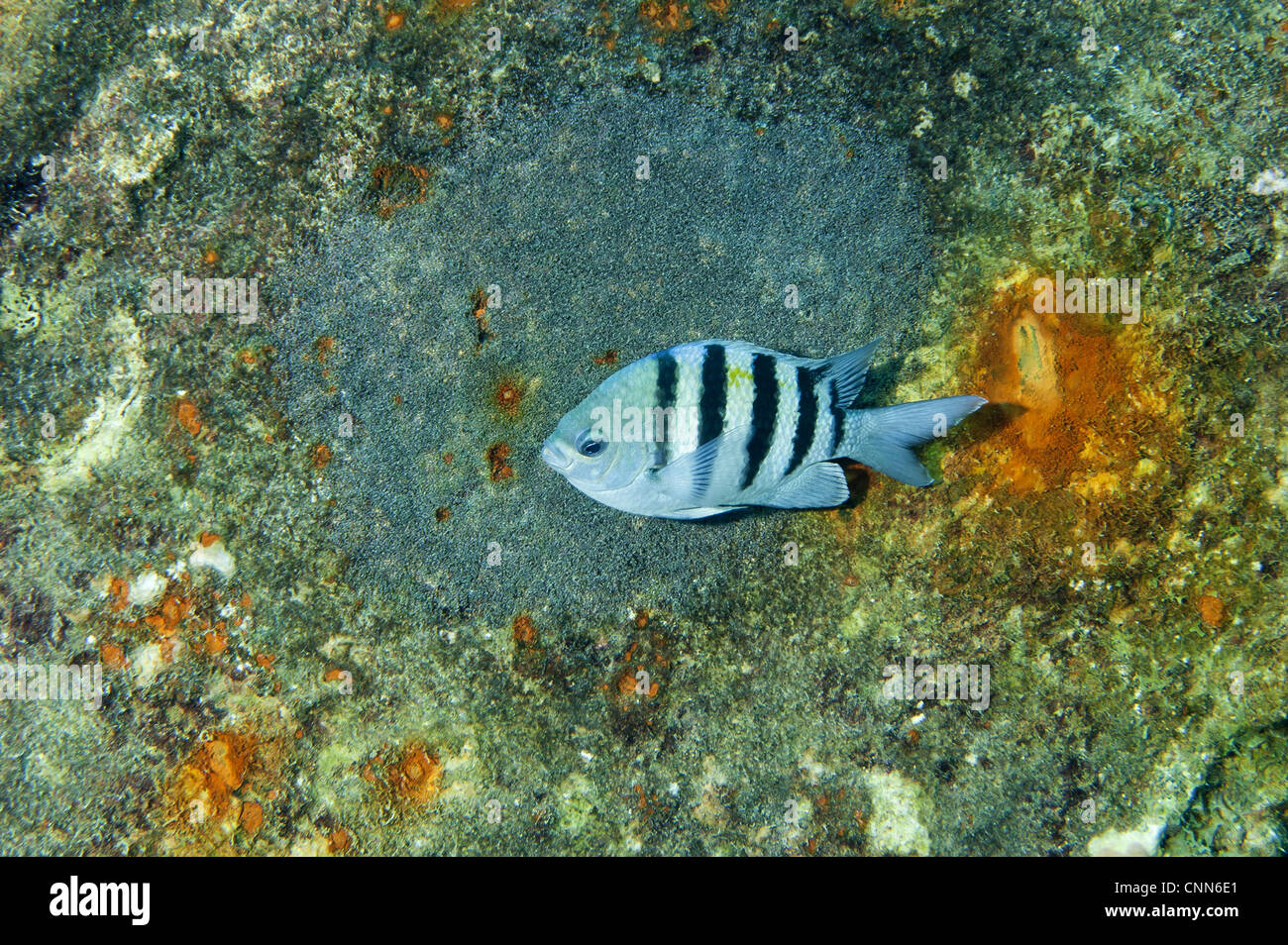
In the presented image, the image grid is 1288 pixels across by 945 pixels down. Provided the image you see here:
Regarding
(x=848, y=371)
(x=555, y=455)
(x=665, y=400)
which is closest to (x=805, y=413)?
(x=848, y=371)

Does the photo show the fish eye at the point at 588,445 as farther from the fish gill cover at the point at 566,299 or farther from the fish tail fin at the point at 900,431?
the fish tail fin at the point at 900,431

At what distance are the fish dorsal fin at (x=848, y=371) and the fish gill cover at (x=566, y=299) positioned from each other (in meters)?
0.40

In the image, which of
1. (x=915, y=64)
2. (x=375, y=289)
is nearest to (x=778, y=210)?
(x=915, y=64)

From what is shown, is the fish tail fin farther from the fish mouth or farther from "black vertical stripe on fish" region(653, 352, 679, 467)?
the fish mouth

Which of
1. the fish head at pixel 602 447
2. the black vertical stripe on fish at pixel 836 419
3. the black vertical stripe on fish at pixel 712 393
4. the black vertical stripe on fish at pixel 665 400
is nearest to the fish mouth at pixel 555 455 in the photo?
the fish head at pixel 602 447

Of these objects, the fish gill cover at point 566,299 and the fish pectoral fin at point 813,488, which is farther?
the fish gill cover at point 566,299

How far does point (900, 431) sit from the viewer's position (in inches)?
108

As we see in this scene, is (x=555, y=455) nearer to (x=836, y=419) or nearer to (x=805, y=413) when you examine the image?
(x=805, y=413)

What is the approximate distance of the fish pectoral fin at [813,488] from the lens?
2.84 m

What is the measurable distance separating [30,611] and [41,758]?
29.3 inches

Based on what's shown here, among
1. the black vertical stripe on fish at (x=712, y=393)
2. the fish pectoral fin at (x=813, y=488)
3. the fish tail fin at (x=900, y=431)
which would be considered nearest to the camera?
the black vertical stripe on fish at (x=712, y=393)

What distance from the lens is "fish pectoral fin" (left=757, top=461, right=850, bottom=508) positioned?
2.84 m

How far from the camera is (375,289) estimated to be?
3.18m

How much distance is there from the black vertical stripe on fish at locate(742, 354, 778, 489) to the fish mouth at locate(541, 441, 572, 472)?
741mm
